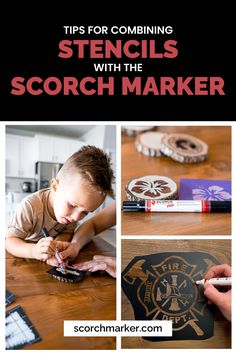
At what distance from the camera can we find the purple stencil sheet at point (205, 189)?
0.60m

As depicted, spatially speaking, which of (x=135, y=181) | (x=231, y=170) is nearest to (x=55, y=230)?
(x=135, y=181)

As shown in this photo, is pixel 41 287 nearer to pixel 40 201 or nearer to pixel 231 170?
pixel 40 201

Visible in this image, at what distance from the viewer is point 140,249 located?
1.91 ft

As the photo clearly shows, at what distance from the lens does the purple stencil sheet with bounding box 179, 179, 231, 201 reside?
604mm

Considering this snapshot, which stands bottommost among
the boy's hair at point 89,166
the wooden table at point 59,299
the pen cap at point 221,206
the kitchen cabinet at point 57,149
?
the wooden table at point 59,299

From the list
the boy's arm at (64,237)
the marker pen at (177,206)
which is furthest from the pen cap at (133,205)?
the boy's arm at (64,237)

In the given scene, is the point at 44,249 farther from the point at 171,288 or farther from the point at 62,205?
the point at 171,288

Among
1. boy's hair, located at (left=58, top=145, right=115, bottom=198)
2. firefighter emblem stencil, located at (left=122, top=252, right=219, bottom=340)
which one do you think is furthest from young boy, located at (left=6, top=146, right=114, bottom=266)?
firefighter emblem stencil, located at (left=122, top=252, right=219, bottom=340)

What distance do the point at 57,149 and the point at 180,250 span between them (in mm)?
276

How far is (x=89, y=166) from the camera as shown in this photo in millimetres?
563

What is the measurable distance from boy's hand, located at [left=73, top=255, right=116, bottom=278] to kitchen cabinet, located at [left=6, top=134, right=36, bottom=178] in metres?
0.18

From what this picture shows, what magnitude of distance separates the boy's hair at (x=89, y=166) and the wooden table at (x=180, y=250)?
11cm

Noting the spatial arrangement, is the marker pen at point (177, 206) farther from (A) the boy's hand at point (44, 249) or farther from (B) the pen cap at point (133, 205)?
(A) the boy's hand at point (44, 249)

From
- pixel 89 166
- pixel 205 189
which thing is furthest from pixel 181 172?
pixel 89 166
